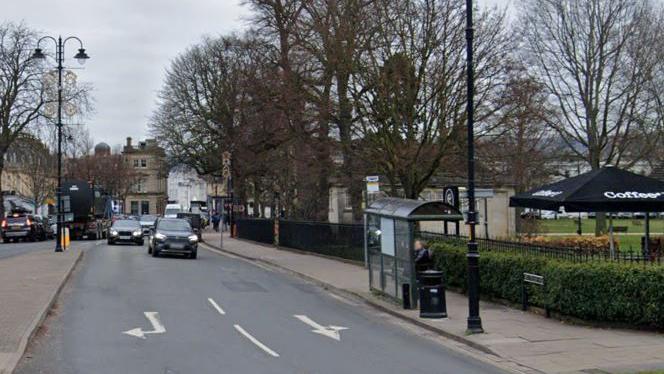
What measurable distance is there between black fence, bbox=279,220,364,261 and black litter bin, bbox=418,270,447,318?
44.5 feet

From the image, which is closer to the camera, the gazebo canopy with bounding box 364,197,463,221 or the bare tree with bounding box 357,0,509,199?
the gazebo canopy with bounding box 364,197,463,221

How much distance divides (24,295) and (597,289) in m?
12.3

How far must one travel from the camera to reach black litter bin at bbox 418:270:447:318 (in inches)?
615

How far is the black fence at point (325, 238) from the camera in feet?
98.7

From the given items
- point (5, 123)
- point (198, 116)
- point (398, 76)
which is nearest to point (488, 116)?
point (398, 76)

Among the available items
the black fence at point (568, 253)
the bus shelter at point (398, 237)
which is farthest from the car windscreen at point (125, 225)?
the black fence at point (568, 253)

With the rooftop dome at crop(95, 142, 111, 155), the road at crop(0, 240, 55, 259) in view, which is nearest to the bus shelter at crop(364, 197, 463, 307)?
the road at crop(0, 240, 55, 259)

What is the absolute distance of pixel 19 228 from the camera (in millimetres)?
54875

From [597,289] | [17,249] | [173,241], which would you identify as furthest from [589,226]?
[597,289]

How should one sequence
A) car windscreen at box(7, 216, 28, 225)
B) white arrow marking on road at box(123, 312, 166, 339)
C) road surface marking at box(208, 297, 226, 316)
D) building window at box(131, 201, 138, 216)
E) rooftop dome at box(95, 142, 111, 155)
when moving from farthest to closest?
1. building window at box(131, 201, 138, 216)
2. rooftop dome at box(95, 142, 111, 155)
3. car windscreen at box(7, 216, 28, 225)
4. road surface marking at box(208, 297, 226, 316)
5. white arrow marking on road at box(123, 312, 166, 339)

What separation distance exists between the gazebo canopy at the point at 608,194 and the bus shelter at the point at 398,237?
235 centimetres

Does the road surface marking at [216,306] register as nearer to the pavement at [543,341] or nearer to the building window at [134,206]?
the pavement at [543,341]

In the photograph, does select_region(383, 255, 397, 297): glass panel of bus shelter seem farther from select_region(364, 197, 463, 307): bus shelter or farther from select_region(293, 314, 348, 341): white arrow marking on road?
select_region(293, 314, 348, 341): white arrow marking on road

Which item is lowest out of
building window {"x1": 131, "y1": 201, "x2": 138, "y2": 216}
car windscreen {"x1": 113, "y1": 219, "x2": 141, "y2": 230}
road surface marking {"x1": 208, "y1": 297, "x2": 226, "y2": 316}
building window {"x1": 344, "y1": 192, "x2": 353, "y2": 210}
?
road surface marking {"x1": 208, "y1": 297, "x2": 226, "y2": 316}
